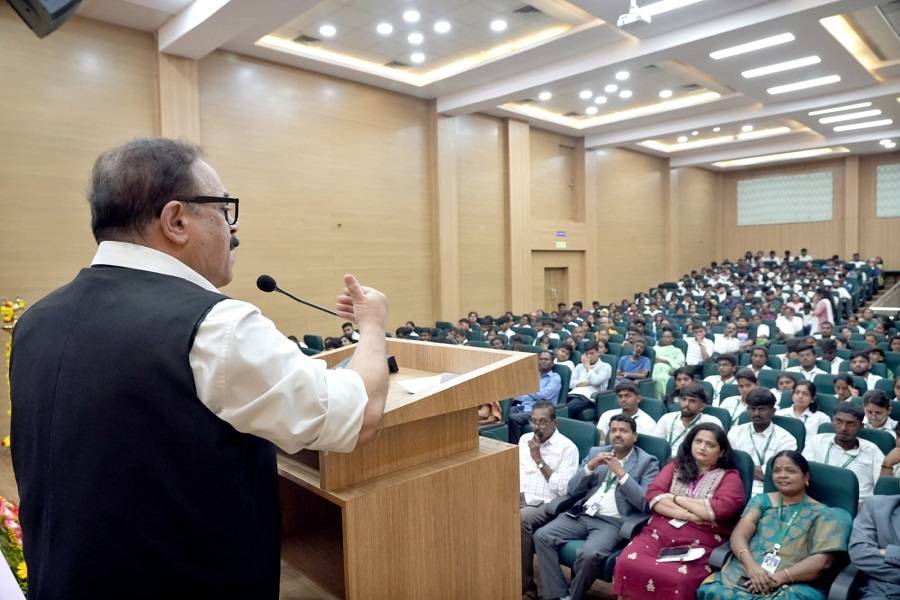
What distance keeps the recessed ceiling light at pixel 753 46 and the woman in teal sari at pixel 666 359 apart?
456 centimetres

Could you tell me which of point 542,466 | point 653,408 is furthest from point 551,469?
point 653,408

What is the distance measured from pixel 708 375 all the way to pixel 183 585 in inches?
259

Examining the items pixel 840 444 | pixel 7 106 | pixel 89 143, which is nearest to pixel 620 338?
pixel 840 444

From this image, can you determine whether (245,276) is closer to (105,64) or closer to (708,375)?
(105,64)

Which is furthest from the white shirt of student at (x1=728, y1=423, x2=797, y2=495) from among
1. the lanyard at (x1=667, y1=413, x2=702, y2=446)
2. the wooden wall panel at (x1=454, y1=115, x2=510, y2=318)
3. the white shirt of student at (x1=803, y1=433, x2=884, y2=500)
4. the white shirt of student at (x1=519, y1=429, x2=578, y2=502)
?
the wooden wall panel at (x1=454, y1=115, x2=510, y2=318)

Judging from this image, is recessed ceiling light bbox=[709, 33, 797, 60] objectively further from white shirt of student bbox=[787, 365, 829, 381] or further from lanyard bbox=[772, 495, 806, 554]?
lanyard bbox=[772, 495, 806, 554]

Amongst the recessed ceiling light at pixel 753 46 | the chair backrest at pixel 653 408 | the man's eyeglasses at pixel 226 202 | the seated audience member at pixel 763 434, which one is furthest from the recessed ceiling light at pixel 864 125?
the man's eyeglasses at pixel 226 202

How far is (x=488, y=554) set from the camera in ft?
4.65

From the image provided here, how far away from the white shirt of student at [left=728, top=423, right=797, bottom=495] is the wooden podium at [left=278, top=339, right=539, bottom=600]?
10.8 ft

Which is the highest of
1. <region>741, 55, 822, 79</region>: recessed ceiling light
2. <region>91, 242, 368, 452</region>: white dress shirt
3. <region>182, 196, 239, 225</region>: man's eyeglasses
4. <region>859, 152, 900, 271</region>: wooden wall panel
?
<region>741, 55, 822, 79</region>: recessed ceiling light

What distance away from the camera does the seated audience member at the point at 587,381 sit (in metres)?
6.12

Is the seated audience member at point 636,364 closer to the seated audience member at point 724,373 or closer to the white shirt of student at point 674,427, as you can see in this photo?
the seated audience member at point 724,373

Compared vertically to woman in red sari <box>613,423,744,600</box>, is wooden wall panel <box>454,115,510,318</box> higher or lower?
→ higher

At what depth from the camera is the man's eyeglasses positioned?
39.5 inches
